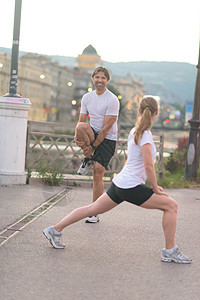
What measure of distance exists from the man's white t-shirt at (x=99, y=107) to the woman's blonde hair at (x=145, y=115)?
5.50 ft

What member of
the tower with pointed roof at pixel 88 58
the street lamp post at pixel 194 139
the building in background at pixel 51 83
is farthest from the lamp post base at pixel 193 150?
the tower with pointed roof at pixel 88 58

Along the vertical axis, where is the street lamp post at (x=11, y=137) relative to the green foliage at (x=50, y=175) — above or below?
above

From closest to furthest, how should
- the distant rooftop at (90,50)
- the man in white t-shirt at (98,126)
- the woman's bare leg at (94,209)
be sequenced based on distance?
1. the woman's bare leg at (94,209)
2. the man in white t-shirt at (98,126)
3. the distant rooftop at (90,50)

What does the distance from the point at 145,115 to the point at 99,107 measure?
1.80 metres

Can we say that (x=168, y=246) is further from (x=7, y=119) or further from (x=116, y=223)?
(x=7, y=119)

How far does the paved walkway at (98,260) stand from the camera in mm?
4098

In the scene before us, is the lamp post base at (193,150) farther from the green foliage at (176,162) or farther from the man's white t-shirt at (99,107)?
the man's white t-shirt at (99,107)

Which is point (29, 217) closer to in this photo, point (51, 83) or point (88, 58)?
point (51, 83)

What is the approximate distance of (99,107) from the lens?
6754 mm

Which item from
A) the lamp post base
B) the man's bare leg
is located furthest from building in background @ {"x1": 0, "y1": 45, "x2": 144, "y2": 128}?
the man's bare leg

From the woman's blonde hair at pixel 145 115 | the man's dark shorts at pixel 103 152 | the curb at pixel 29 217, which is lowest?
the curb at pixel 29 217

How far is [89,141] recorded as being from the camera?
6820 millimetres

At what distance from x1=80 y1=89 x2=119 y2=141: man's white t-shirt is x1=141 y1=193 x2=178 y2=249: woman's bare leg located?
189cm

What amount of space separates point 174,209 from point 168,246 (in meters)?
0.35
